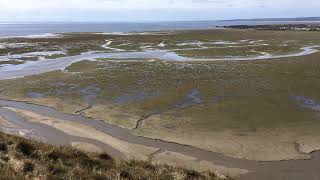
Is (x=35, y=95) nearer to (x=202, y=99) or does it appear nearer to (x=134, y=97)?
(x=134, y=97)

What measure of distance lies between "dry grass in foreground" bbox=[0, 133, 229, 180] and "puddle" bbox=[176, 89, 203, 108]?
9.05m

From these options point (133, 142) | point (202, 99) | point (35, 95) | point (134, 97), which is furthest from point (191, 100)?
point (35, 95)

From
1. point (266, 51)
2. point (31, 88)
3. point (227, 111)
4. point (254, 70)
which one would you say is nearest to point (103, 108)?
point (227, 111)

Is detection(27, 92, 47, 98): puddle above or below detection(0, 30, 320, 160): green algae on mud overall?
below

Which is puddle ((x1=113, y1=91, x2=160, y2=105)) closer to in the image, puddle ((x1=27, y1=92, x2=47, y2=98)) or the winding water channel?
the winding water channel

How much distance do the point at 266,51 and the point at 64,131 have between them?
31812 mm

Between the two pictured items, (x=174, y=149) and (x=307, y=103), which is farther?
(x=307, y=103)

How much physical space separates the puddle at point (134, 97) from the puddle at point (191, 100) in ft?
5.46

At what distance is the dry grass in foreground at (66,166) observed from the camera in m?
9.37

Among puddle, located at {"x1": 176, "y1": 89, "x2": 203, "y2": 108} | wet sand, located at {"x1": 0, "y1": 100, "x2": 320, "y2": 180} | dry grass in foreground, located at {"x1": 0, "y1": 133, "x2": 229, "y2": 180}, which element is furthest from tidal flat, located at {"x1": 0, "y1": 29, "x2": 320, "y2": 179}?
dry grass in foreground, located at {"x1": 0, "y1": 133, "x2": 229, "y2": 180}

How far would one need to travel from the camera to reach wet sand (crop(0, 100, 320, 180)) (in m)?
12.2

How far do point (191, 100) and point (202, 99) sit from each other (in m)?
0.52

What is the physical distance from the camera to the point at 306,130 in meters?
16.1

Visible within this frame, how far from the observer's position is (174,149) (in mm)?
14344
